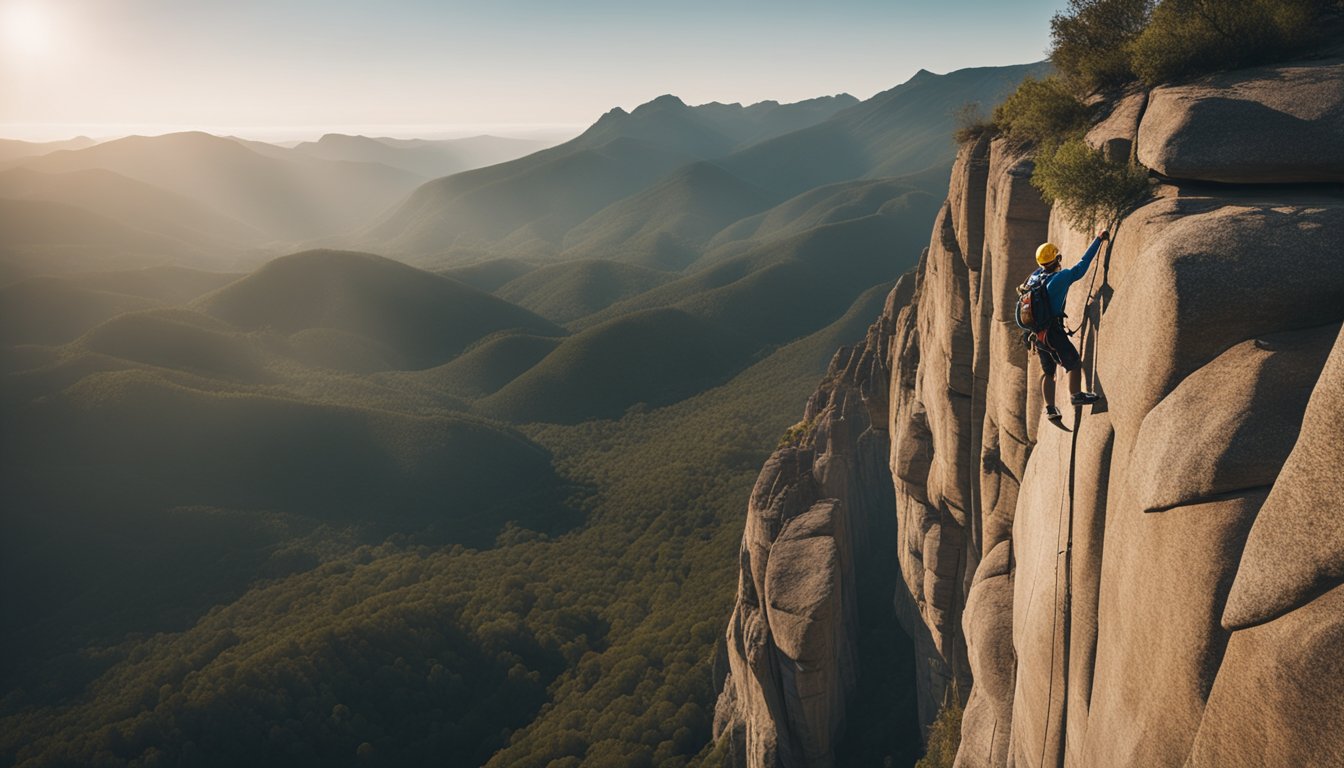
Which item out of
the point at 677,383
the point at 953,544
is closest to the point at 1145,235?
the point at 953,544

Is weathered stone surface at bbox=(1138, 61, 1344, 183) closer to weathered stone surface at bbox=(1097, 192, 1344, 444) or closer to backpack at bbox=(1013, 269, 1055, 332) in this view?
weathered stone surface at bbox=(1097, 192, 1344, 444)

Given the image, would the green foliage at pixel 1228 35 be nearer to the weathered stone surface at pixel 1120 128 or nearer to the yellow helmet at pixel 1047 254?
the weathered stone surface at pixel 1120 128

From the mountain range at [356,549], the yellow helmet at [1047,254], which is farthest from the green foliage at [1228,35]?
the mountain range at [356,549]

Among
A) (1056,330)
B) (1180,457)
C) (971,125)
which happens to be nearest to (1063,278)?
(1056,330)

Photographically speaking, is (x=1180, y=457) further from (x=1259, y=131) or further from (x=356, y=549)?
(x=356, y=549)

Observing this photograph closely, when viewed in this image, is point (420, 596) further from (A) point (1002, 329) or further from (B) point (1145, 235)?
(B) point (1145, 235)

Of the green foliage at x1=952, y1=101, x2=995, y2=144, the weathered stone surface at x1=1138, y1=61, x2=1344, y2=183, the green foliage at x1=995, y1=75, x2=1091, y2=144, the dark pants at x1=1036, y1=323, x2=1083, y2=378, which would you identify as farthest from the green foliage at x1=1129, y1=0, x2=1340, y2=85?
the dark pants at x1=1036, y1=323, x2=1083, y2=378
